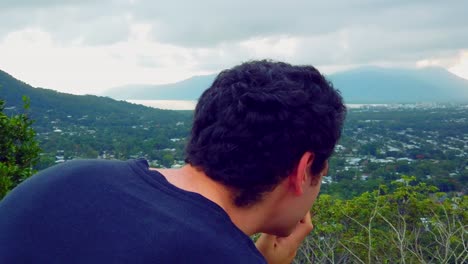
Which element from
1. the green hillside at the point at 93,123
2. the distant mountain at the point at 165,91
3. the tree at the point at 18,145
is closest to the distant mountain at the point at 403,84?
the distant mountain at the point at 165,91

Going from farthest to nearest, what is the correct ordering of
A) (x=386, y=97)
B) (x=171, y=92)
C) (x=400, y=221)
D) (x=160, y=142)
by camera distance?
(x=386, y=97), (x=171, y=92), (x=160, y=142), (x=400, y=221)

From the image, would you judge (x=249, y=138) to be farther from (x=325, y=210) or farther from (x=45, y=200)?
(x=325, y=210)

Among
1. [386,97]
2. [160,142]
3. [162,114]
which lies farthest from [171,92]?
[386,97]

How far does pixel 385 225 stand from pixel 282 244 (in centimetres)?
524

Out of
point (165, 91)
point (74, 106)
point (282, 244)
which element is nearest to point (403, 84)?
point (165, 91)

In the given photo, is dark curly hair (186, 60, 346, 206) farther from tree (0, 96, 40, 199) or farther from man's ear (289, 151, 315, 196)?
tree (0, 96, 40, 199)

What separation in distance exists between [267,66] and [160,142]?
1938 centimetres

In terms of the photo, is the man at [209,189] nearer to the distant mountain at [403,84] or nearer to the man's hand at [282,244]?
the man's hand at [282,244]

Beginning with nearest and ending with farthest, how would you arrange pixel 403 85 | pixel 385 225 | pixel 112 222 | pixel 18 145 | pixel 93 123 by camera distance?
pixel 112 222, pixel 18 145, pixel 385 225, pixel 93 123, pixel 403 85

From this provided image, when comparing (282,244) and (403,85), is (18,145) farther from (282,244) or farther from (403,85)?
(403,85)

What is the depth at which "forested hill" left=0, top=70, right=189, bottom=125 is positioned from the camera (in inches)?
1022

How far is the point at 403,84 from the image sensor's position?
146625 millimetres

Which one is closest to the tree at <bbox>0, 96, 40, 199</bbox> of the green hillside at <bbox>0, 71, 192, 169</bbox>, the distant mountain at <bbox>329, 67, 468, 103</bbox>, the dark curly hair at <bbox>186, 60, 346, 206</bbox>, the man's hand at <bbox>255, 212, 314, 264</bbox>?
the man's hand at <bbox>255, 212, 314, 264</bbox>

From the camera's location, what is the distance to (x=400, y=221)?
602cm
